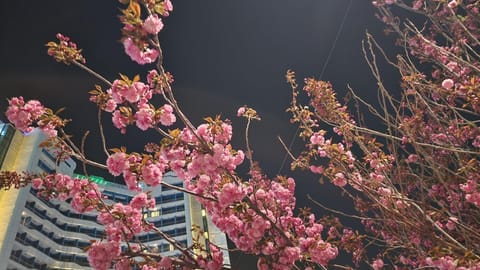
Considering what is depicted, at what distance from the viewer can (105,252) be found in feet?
10.3

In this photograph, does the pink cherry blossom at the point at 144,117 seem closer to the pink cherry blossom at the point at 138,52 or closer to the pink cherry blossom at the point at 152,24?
the pink cherry blossom at the point at 138,52

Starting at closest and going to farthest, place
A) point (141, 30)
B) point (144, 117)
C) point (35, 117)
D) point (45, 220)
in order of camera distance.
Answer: point (141, 30)
point (144, 117)
point (35, 117)
point (45, 220)

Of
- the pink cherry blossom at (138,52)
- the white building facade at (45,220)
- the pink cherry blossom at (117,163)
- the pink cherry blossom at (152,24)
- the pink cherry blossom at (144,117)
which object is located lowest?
the pink cherry blossom at (117,163)

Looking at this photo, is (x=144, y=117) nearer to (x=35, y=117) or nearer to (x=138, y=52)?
(x=138, y=52)

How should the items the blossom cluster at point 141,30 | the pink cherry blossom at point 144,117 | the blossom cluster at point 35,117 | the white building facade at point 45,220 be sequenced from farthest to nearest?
the white building facade at point 45,220
the blossom cluster at point 35,117
the pink cherry blossom at point 144,117
the blossom cluster at point 141,30

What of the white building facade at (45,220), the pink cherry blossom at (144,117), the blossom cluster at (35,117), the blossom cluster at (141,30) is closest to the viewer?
the blossom cluster at (141,30)

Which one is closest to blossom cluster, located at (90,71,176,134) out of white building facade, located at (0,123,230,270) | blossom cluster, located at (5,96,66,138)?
blossom cluster, located at (5,96,66,138)

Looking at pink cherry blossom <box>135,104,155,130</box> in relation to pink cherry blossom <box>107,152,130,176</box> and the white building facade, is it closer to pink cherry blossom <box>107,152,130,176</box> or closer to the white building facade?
pink cherry blossom <box>107,152,130,176</box>

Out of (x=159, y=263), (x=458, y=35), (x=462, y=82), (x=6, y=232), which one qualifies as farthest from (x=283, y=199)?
(x=6, y=232)

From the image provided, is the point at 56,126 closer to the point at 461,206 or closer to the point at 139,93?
the point at 139,93

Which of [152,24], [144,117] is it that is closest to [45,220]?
[144,117]

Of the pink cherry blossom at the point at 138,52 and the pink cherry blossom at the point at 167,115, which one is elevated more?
the pink cherry blossom at the point at 138,52

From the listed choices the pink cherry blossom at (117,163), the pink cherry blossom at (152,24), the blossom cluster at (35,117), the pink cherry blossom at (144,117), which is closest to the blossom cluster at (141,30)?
the pink cherry blossom at (152,24)

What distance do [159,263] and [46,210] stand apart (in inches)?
1696
